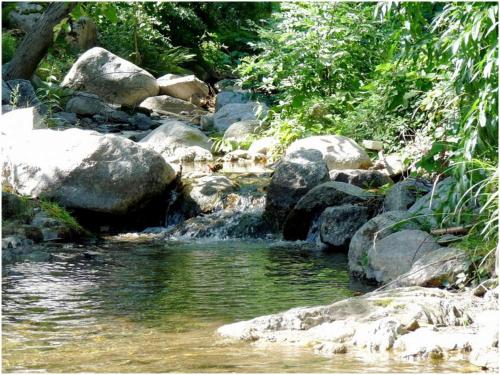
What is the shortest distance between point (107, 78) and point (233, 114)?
3368 millimetres

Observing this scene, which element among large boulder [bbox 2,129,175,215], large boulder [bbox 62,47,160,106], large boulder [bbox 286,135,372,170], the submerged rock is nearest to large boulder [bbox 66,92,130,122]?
large boulder [bbox 62,47,160,106]

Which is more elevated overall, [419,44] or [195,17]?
[195,17]

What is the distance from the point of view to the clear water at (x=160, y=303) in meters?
4.87

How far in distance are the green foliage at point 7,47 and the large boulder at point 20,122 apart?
637 cm

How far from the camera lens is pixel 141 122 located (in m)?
17.3

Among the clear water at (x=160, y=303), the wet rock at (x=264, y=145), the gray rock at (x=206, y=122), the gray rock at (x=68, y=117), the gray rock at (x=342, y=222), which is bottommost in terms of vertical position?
the clear water at (x=160, y=303)

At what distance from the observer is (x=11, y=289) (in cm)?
727

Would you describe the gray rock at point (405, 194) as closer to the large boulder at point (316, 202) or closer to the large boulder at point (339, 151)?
the large boulder at point (316, 202)

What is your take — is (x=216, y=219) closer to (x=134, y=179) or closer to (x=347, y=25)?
(x=134, y=179)

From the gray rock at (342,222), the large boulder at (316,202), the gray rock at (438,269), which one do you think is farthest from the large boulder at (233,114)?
the gray rock at (438,269)

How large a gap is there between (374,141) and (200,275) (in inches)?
217

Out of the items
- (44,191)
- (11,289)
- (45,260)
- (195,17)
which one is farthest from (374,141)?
(195,17)

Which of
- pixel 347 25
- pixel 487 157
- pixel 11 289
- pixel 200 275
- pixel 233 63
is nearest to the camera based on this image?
pixel 487 157

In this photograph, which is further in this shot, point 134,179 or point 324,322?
point 134,179
